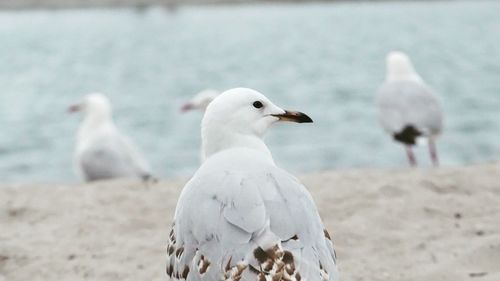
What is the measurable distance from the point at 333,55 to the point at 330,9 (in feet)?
81.8

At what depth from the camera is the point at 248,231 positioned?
8.50 feet

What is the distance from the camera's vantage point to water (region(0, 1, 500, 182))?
1149 centimetres

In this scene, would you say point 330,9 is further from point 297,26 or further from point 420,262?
point 420,262

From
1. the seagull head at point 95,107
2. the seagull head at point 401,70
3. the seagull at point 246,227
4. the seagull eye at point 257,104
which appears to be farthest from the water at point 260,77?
the seagull at point 246,227

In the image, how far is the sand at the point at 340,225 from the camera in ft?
13.3

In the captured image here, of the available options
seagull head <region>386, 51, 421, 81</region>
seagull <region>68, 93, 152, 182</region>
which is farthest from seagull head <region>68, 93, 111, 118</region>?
seagull head <region>386, 51, 421, 81</region>

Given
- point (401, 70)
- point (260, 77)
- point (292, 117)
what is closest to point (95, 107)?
point (401, 70)

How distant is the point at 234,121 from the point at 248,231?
2.17 ft

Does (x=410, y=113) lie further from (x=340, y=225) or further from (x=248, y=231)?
(x=248, y=231)

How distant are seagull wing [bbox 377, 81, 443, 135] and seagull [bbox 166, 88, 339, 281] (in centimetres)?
536

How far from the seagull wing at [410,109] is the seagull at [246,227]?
17.6 feet

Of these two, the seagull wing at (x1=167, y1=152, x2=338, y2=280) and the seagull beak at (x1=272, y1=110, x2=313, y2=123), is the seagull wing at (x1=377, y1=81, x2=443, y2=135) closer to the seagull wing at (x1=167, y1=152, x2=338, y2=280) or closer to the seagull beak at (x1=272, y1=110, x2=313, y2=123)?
the seagull beak at (x1=272, y1=110, x2=313, y2=123)

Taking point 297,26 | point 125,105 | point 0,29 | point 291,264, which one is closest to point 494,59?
point 125,105

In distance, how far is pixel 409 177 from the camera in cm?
567
